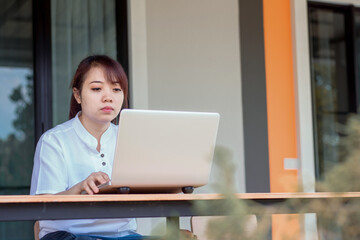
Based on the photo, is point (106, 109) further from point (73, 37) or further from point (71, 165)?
point (73, 37)

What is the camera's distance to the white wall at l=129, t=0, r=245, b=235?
15.3ft

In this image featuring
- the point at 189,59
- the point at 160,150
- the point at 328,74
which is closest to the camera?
the point at 160,150

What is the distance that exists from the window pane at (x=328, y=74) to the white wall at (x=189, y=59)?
3.34 feet

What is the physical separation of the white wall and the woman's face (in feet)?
6.44

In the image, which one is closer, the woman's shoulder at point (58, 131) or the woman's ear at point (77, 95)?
the woman's shoulder at point (58, 131)

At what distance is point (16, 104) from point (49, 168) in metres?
2.56

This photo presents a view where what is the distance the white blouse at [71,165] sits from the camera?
7.47ft

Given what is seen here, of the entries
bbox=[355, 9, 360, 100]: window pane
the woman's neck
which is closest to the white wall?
bbox=[355, 9, 360, 100]: window pane

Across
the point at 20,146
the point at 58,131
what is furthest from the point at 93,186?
the point at 20,146

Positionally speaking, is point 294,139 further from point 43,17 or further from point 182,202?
point 182,202

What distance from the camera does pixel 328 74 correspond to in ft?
19.1

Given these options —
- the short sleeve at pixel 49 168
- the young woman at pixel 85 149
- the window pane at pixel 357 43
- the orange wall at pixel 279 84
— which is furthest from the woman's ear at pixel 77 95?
the window pane at pixel 357 43

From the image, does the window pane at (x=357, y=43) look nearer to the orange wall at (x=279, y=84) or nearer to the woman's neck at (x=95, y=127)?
the orange wall at (x=279, y=84)

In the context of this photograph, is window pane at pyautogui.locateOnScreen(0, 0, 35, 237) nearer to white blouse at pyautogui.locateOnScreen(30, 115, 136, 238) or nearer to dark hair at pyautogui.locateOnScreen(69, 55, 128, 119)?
dark hair at pyautogui.locateOnScreen(69, 55, 128, 119)
